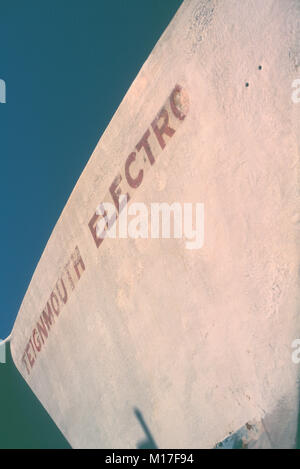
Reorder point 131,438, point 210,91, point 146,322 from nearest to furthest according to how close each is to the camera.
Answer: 1. point 210,91
2. point 146,322
3. point 131,438

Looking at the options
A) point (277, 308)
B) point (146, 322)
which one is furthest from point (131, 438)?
point (277, 308)

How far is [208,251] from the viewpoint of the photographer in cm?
226

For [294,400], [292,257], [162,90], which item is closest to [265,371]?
[294,400]

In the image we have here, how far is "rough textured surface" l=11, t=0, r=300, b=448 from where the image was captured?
1846mm

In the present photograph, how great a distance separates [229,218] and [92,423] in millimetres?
2454

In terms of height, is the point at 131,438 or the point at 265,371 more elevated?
the point at 265,371

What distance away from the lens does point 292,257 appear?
71.5 inches

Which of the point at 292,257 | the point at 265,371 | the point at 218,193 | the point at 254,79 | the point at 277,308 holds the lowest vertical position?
the point at 265,371

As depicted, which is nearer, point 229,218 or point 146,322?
point 229,218

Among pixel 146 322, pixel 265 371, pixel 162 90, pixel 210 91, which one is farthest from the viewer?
pixel 146 322

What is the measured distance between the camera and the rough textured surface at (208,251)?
1.85 meters

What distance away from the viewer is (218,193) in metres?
2.14
